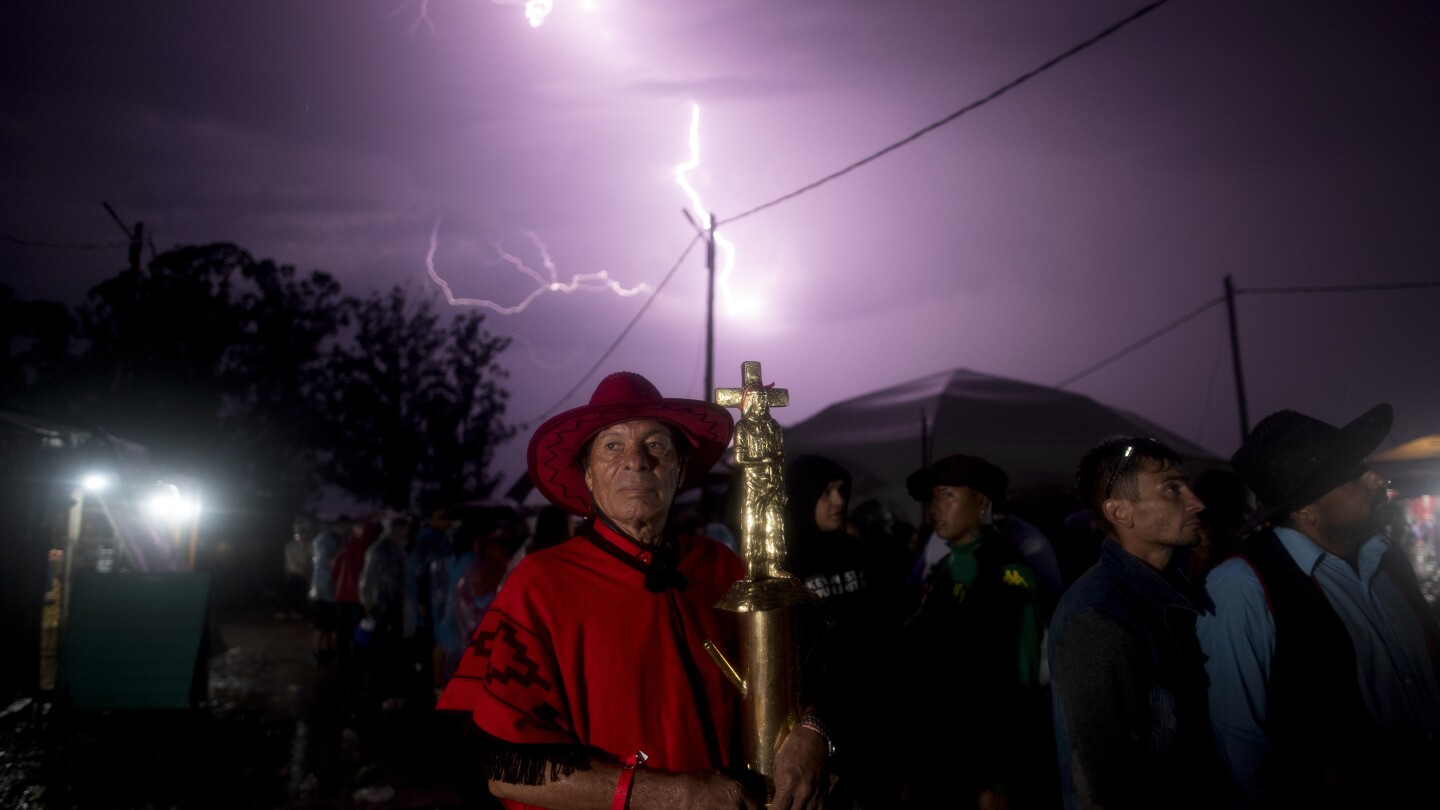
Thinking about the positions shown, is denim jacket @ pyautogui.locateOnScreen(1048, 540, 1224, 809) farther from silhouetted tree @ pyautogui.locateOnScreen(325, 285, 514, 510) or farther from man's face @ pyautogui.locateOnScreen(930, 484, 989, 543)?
silhouetted tree @ pyautogui.locateOnScreen(325, 285, 514, 510)

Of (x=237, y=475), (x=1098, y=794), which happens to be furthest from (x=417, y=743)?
(x=237, y=475)

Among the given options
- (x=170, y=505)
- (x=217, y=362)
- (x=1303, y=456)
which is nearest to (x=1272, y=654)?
(x=1303, y=456)

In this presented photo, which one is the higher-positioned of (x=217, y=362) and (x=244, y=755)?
(x=217, y=362)

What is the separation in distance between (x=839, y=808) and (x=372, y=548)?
373 inches

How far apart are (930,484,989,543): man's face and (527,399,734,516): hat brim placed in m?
2.10

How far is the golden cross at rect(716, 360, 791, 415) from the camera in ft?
6.70

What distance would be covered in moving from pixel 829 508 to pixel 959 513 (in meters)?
0.70

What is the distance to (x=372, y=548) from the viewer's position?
10.8 m

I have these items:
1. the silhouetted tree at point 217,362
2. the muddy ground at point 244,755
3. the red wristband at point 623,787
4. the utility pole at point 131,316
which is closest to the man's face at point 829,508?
the red wristband at point 623,787

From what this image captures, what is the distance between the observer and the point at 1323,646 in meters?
2.45

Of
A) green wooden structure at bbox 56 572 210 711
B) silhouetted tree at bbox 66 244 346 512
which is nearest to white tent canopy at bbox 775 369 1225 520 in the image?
green wooden structure at bbox 56 572 210 711

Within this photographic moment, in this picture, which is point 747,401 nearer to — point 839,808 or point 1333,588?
point 839,808

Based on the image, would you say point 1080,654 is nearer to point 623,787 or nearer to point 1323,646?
point 1323,646

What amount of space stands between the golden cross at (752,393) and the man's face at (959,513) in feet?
8.27
